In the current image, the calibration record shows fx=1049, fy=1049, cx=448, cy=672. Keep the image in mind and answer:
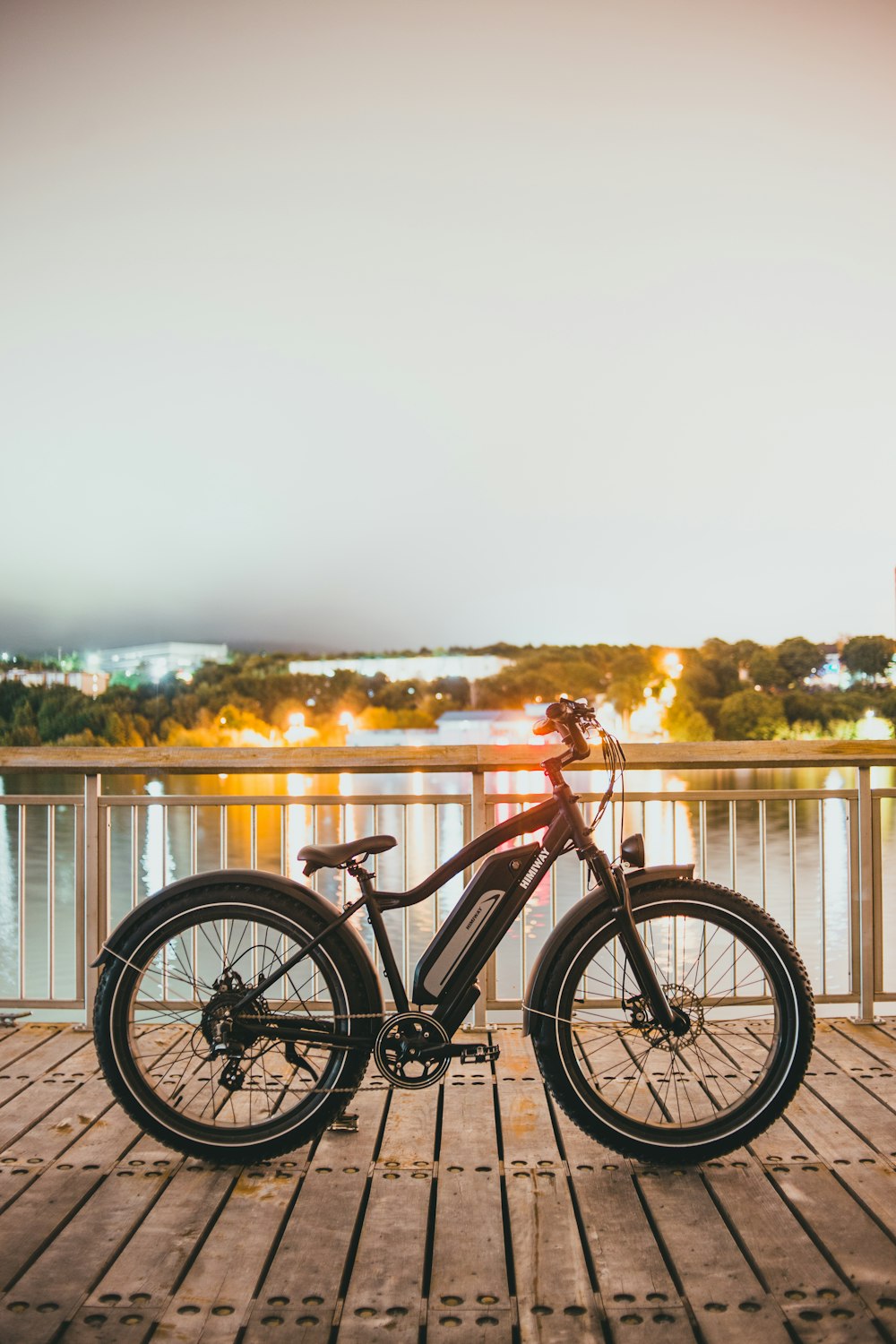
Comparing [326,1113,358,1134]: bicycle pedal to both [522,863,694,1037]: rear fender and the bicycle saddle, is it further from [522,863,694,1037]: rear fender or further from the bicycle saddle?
the bicycle saddle

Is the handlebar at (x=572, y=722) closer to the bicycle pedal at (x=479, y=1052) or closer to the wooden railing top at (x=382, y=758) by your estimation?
the bicycle pedal at (x=479, y=1052)

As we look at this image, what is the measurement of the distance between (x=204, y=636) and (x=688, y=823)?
41154 mm

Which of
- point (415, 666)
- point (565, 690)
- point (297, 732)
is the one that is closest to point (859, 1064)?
point (565, 690)

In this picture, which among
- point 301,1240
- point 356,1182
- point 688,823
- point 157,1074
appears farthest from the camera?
point 688,823

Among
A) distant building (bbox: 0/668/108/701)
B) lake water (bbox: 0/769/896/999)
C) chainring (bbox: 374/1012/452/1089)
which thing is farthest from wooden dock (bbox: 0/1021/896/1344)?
distant building (bbox: 0/668/108/701)

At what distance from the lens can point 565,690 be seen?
178ft

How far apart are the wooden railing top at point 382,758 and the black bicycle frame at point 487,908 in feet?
3.22

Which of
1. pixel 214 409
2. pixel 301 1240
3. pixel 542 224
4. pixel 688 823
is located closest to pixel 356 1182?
pixel 301 1240

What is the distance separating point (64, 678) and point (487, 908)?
43.7 meters

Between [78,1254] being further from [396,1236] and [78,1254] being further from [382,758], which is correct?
[382,758]

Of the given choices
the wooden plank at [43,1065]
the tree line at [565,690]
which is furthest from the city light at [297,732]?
the wooden plank at [43,1065]

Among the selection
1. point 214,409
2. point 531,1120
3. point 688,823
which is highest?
point 214,409

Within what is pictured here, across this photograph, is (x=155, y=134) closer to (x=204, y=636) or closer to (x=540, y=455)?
(x=540, y=455)

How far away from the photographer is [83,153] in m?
40.0
